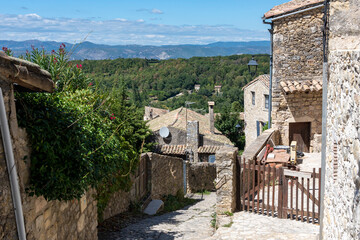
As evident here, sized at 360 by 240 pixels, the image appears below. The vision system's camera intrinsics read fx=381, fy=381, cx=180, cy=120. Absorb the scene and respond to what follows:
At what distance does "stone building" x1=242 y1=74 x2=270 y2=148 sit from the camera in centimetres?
3042

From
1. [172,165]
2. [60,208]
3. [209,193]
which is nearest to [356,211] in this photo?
[60,208]

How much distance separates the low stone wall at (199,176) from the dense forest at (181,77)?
37.4m

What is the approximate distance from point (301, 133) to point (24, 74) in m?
10.4

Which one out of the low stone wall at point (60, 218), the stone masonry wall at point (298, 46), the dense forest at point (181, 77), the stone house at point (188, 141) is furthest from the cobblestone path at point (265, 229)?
the dense forest at point (181, 77)

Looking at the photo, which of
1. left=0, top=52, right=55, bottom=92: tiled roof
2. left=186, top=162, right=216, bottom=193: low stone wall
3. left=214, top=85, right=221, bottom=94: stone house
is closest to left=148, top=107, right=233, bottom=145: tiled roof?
left=186, top=162, right=216, bottom=193: low stone wall

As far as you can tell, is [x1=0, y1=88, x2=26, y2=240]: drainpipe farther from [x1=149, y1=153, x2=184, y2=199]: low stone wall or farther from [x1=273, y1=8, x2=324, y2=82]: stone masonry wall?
[x1=149, y1=153, x2=184, y2=199]: low stone wall

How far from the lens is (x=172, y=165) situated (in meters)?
17.1

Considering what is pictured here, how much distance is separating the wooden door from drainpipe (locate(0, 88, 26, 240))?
33.3ft

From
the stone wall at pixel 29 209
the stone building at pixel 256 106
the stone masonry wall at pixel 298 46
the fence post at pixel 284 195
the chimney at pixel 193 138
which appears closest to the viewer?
the stone wall at pixel 29 209

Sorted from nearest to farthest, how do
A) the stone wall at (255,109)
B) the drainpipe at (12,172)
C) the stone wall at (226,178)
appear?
the drainpipe at (12,172) → the stone wall at (226,178) → the stone wall at (255,109)

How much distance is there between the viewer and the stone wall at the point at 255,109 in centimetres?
3067

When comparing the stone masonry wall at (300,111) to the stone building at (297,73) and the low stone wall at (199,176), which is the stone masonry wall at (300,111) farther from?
the low stone wall at (199,176)

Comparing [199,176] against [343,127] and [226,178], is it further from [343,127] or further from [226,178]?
[343,127]

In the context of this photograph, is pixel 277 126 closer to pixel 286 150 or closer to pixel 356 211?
pixel 286 150
